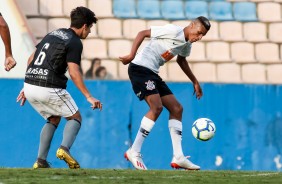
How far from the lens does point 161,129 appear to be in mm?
12680

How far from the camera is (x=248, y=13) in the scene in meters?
14.0

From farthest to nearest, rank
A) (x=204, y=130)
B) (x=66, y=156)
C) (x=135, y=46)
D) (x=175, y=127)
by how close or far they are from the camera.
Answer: (x=204, y=130) < (x=175, y=127) < (x=135, y=46) < (x=66, y=156)

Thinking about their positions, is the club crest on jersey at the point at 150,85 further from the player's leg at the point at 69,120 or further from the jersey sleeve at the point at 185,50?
the player's leg at the point at 69,120

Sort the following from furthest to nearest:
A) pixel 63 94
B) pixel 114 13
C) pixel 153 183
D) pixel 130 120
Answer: pixel 114 13 → pixel 130 120 → pixel 63 94 → pixel 153 183

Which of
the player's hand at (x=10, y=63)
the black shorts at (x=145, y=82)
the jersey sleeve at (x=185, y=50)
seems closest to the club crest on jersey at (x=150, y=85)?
the black shorts at (x=145, y=82)

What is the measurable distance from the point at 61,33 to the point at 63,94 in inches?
21.6

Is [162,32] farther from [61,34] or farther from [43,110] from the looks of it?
[43,110]

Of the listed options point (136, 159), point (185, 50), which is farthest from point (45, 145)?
point (185, 50)

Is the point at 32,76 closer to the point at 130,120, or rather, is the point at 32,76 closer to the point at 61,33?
the point at 61,33

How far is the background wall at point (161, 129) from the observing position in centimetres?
1233

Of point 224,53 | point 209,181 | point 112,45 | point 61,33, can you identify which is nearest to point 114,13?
point 112,45

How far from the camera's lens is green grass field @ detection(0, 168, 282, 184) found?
7480 mm

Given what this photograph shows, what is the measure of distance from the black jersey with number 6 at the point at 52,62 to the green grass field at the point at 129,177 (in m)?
0.85

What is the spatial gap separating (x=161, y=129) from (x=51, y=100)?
409cm
